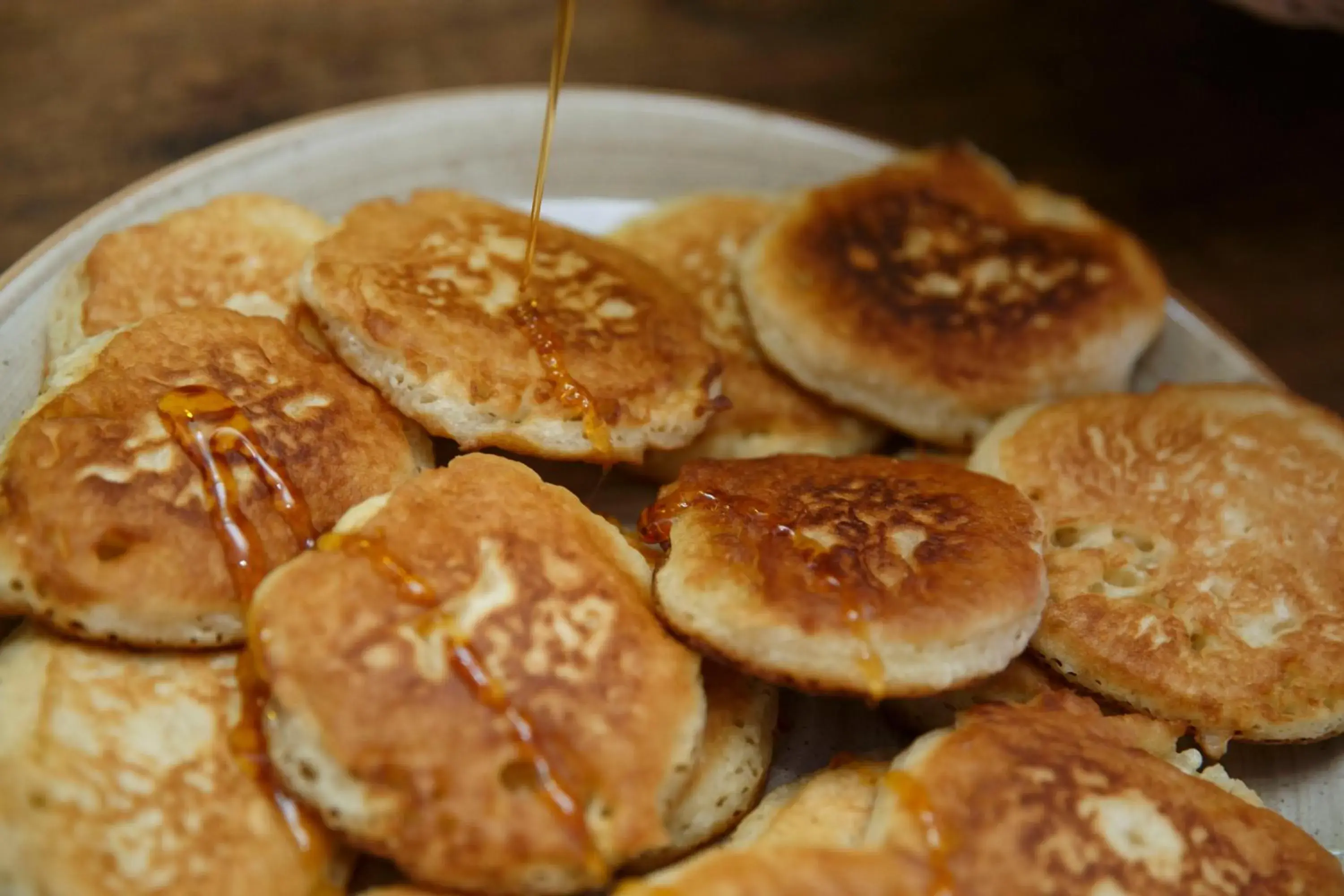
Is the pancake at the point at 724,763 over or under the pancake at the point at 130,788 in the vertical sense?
under

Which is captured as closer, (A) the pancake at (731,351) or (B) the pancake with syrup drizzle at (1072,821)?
(B) the pancake with syrup drizzle at (1072,821)

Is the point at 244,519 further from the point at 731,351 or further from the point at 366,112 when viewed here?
the point at 366,112

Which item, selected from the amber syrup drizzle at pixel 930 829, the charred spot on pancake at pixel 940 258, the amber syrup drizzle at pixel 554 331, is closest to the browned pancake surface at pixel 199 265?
the amber syrup drizzle at pixel 554 331

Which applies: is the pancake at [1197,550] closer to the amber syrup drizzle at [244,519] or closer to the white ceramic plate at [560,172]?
the white ceramic plate at [560,172]

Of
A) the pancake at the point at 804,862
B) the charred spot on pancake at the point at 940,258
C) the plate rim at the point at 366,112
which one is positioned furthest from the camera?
the charred spot on pancake at the point at 940,258

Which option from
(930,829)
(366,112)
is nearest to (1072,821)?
(930,829)

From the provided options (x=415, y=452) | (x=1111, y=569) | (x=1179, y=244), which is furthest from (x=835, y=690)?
(x=1179, y=244)

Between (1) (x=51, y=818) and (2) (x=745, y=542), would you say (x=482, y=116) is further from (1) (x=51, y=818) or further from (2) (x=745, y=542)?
(1) (x=51, y=818)
